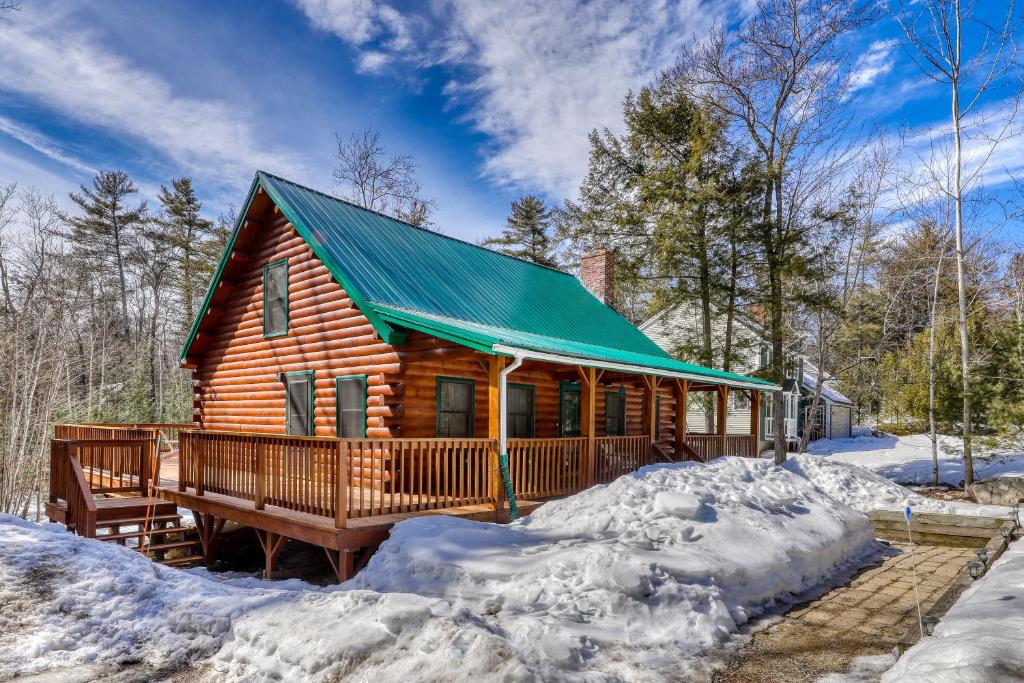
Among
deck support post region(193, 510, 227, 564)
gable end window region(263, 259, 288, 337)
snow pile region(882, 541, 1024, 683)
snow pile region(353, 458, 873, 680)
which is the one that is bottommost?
deck support post region(193, 510, 227, 564)

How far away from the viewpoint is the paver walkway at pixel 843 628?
16.2ft

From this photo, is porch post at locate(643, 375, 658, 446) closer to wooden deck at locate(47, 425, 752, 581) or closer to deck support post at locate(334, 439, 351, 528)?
wooden deck at locate(47, 425, 752, 581)

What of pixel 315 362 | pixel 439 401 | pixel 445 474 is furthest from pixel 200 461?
pixel 445 474

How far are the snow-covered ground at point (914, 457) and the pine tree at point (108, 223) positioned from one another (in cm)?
4219

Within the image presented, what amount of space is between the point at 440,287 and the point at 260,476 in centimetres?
572

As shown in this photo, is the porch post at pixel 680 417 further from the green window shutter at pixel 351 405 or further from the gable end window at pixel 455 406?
the green window shutter at pixel 351 405

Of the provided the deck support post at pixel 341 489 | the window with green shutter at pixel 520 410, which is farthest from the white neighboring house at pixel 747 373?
the deck support post at pixel 341 489

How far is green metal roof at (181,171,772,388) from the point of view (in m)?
10.2

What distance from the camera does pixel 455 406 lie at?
11477mm

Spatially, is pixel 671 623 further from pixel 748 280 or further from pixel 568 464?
pixel 748 280

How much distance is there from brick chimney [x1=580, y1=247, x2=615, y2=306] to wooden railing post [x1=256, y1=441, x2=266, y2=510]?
14360 mm

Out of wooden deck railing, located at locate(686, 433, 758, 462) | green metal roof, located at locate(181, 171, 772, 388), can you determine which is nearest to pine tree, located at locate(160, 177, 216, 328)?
green metal roof, located at locate(181, 171, 772, 388)

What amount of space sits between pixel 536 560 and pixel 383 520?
87.4 inches

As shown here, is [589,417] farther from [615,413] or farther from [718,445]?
[718,445]
